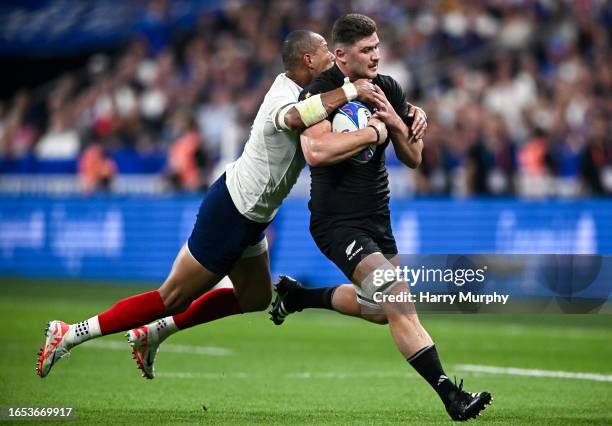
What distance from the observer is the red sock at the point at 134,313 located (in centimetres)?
847

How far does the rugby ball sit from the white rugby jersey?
1.32 ft

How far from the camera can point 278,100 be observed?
807 centimetres

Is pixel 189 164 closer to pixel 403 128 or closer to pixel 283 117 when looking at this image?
pixel 283 117

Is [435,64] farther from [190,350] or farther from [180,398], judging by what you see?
[180,398]

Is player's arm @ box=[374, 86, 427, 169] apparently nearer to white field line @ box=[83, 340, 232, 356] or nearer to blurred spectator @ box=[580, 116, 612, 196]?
white field line @ box=[83, 340, 232, 356]

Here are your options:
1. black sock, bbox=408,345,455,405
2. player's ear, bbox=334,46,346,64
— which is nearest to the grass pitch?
black sock, bbox=408,345,455,405

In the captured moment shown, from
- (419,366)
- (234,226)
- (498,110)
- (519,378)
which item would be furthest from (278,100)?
(498,110)

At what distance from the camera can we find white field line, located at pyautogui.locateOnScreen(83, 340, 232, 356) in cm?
1228

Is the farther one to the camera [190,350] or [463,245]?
[463,245]

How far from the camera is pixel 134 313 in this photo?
8539 millimetres

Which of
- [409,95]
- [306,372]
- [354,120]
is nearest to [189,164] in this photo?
[409,95]

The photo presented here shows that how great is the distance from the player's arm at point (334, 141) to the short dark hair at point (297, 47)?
725mm

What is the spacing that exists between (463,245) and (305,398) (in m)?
8.39

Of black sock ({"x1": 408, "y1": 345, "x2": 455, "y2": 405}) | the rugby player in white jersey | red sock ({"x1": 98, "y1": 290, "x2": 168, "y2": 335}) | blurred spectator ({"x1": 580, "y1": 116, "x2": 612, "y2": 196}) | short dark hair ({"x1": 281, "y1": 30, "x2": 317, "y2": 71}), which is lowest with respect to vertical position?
blurred spectator ({"x1": 580, "y1": 116, "x2": 612, "y2": 196})
